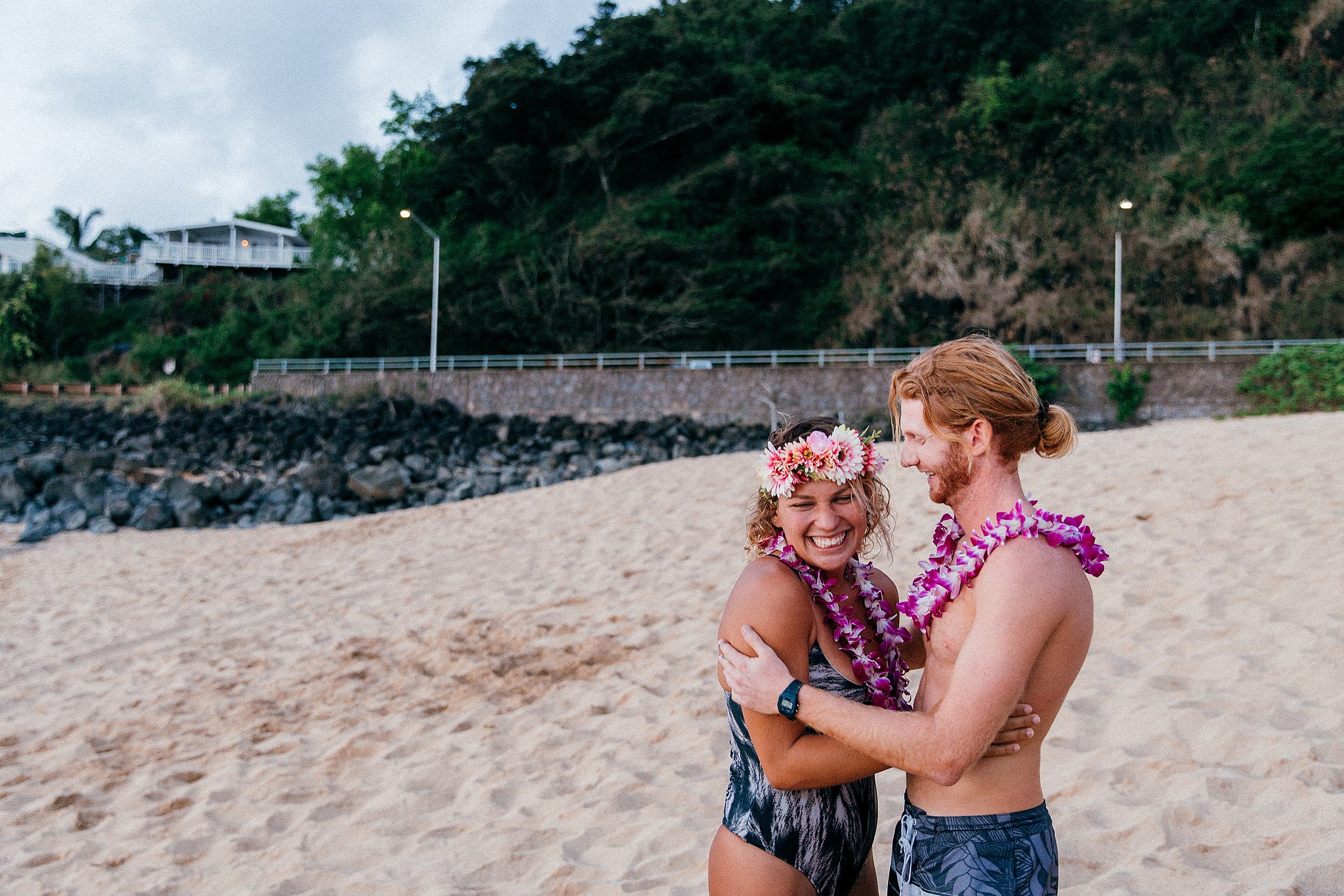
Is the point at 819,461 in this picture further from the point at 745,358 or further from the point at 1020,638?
the point at 745,358

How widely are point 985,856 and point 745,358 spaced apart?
28795 mm

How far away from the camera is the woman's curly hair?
1.97 meters

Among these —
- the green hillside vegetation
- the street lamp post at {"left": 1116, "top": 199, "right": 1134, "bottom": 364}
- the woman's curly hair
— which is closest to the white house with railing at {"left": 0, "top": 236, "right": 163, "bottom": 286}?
the green hillside vegetation

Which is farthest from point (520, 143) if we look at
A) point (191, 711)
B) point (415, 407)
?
point (191, 711)

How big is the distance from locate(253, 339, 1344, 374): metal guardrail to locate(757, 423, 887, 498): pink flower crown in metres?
19.1

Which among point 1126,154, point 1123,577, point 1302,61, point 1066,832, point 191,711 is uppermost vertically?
point 1302,61

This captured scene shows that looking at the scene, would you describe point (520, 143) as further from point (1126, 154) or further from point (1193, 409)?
point (1193, 409)

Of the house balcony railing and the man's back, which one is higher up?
the house balcony railing

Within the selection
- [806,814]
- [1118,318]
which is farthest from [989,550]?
[1118,318]

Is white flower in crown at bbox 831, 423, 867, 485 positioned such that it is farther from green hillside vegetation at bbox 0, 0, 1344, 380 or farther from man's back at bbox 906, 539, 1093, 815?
green hillside vegetation at bbox 0, 0, 1344, 380

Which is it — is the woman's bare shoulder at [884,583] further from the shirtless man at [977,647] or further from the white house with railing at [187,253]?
the white house with railing at [187,253]

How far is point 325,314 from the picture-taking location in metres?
35.4

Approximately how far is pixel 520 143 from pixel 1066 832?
118ft

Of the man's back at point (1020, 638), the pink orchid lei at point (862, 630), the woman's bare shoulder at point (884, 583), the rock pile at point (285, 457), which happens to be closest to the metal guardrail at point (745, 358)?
the rock pile at point (285, 457)
